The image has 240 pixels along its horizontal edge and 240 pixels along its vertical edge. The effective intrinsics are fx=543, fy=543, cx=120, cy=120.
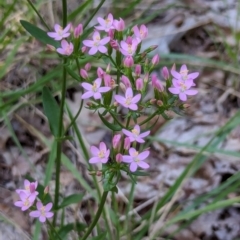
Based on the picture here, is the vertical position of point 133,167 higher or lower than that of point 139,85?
lower

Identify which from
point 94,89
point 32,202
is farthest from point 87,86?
point 32,202

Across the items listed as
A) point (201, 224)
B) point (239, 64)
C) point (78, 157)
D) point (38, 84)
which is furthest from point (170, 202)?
point (239, 64)

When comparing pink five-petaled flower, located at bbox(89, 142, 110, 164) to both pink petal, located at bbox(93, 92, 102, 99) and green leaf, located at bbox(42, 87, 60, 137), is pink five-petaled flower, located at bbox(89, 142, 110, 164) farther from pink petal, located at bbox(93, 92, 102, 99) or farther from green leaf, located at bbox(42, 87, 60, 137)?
green leaf, located at bbox(42, 87, 60, 137)

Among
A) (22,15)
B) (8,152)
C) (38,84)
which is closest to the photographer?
(38,84)

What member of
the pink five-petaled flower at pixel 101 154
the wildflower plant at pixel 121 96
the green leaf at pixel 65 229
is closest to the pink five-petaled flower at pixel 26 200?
the wildflower plant at pixel 121 96

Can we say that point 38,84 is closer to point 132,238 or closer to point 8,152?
point 8,152

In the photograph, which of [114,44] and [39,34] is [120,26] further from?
[39,34]
